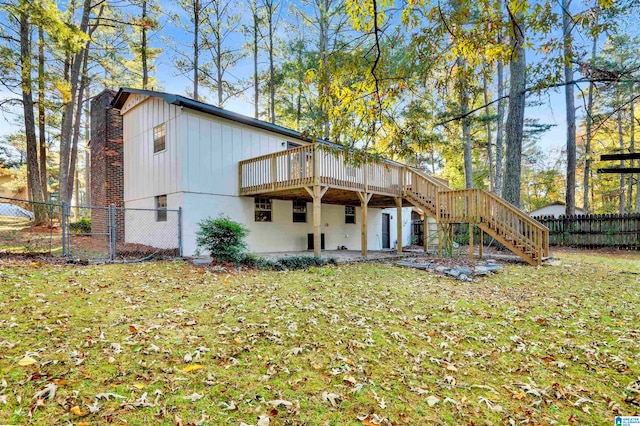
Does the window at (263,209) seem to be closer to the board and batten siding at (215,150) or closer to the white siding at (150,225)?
the board and batten siding at (215,150)

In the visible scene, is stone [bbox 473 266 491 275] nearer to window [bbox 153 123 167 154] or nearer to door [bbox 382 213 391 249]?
door [bbox 382 213 391 249]

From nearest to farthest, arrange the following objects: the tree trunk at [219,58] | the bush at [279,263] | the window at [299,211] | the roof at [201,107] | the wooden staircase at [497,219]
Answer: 1. the bush at [279,263]
2. the wooden staircase at [497,219]
3. the roof at [201,107]
4. the window at [299,211]
5. the tree trunk at [219,58]

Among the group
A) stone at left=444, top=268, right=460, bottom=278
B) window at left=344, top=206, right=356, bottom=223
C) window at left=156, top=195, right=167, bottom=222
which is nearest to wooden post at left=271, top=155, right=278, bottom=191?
window at left=156, top=195, right=167, bottom=222

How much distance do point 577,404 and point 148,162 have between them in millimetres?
13102

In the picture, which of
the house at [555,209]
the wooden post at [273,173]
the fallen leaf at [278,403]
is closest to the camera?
the fallen leaf at [278,403]

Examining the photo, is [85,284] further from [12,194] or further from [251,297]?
[12,194]

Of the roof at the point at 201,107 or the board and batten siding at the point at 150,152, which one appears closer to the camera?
the roof at the point at 201,107

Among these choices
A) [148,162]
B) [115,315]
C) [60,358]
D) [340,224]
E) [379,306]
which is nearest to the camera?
[60,358]

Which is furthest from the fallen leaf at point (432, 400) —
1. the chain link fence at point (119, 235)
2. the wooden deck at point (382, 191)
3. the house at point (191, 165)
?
the chain link fence at point (119, 235)

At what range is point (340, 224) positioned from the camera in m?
16.3

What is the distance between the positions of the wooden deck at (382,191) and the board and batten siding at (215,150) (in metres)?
0.54

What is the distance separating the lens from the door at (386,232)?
61.7 feet

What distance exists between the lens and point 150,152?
12.0 meters

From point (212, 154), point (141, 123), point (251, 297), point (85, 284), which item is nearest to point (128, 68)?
point (141, 123)
